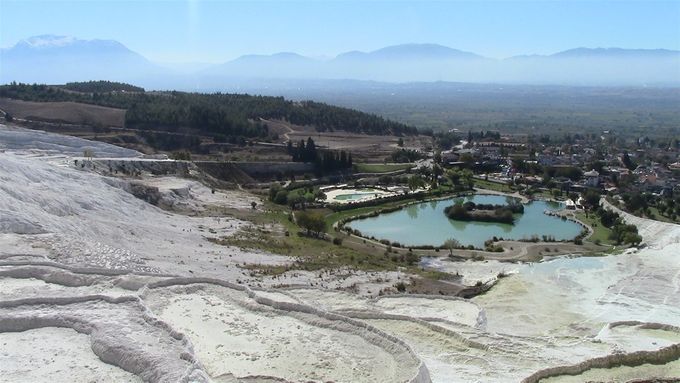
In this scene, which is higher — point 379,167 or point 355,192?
point 379,167

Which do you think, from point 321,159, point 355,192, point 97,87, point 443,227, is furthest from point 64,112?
point 443,227

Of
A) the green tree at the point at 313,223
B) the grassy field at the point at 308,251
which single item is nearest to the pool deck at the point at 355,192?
the green tree at the point at 313,223

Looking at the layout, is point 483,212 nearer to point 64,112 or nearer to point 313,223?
point 313,223

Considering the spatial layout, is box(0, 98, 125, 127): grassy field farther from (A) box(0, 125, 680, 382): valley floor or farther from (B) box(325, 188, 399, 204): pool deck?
(A) box(0, 125, 680, 382): valley floor

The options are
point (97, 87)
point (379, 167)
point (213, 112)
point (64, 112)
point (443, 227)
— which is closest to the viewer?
point (443, 227)

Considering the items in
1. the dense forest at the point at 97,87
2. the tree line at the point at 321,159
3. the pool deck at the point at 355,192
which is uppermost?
the dense forest at the point at 97,87

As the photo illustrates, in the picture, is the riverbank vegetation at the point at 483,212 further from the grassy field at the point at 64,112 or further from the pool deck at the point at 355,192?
the grassy field at the point at 64,112

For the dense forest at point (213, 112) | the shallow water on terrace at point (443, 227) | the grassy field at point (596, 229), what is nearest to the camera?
the grassy field at point (596, 229)
